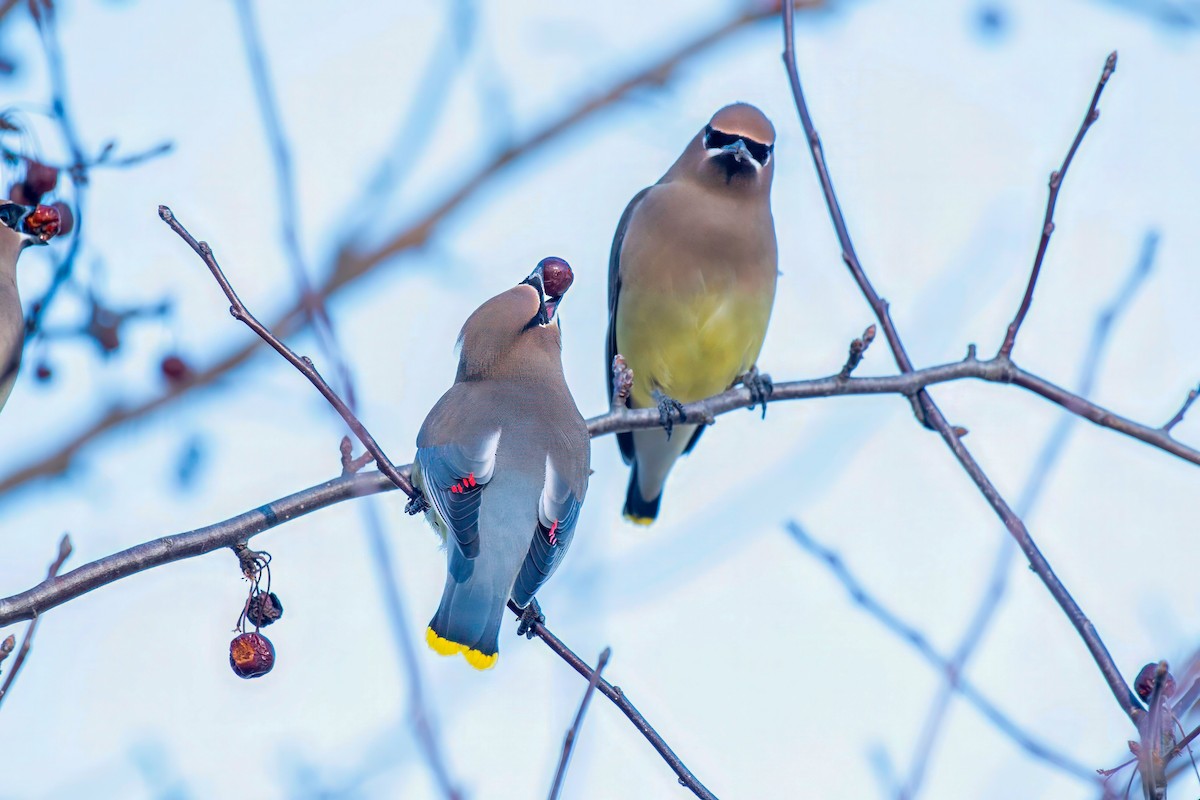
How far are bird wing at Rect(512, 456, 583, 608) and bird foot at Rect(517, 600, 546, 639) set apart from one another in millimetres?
26

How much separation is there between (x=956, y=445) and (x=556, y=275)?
1.08 metres

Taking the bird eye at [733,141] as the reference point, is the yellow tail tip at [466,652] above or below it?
below

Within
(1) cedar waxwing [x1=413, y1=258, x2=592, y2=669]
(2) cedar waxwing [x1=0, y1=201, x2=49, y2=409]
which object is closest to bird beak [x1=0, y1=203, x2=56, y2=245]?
(2) cedar waxwing [x1=0, y1=201, x2=49, y2=409]

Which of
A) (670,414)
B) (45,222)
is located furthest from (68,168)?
(670,414)

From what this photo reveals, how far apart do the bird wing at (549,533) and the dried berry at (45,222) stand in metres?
1.43

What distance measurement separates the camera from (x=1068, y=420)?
2951 millimetres

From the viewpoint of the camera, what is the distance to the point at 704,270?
5.77m

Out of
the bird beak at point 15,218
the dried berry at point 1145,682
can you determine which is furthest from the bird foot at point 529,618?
the bird beak at point 15,218

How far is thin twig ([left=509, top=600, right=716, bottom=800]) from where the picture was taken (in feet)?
8.43

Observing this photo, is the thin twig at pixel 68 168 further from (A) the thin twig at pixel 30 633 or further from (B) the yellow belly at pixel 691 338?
(B) the yellow belly at pixel 691 338

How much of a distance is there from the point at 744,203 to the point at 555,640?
3281 millimetres

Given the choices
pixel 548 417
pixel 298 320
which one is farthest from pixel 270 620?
pixel 298 320

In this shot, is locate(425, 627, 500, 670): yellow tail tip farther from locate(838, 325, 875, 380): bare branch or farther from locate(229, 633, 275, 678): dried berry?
locate(838, 325, 875, 380): bare branch

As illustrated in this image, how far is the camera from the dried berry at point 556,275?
396cm
